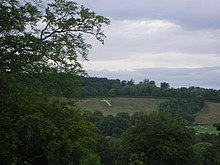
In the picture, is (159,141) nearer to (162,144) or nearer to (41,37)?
(162,144)

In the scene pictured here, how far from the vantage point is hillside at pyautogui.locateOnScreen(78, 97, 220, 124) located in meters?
83.5

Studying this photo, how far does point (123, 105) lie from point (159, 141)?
5418 centimetres

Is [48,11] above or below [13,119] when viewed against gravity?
above

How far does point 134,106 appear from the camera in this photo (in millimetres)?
91625

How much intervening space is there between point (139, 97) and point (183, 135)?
58144mm

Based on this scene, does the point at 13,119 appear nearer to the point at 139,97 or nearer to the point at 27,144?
the point at 27,144

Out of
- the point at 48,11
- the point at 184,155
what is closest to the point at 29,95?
the point at 48,11

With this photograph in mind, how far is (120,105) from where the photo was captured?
301ft

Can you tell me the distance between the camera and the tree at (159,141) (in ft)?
119

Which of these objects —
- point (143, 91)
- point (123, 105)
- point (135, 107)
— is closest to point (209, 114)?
point (135, 107)

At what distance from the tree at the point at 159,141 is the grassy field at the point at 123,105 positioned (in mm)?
45416

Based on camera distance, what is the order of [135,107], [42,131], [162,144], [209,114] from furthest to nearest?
1. [135,107]
2. [209,114]
3. [162,144]
4. [42,131]

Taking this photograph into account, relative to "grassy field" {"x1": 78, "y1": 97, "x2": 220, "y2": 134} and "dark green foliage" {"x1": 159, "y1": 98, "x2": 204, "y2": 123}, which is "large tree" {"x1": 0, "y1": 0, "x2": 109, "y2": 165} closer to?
"grassy field" {"x1": 78, "y1": 97, "x2": 220, "y2": 134}

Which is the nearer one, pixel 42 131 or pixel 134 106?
pixel 42 131
